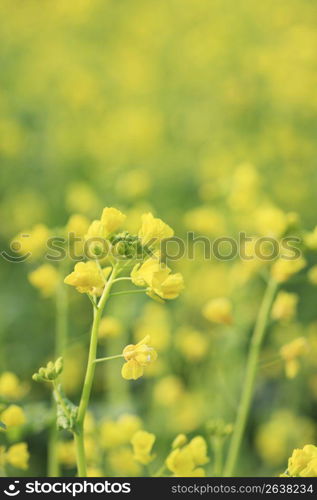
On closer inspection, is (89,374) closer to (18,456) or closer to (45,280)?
(18,456)

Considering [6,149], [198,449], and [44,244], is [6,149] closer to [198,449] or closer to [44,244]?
[44,244]

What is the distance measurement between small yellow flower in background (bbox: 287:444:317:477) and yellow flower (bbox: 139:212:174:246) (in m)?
0.56

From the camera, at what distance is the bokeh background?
9.11ft

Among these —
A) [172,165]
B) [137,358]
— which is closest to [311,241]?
[137,358]

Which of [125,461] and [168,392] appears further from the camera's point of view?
[168,392]

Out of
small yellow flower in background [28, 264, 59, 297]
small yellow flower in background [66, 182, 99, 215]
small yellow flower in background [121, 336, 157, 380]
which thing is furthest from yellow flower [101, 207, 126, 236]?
small yellow flower in background [66, 182, 99, 215]

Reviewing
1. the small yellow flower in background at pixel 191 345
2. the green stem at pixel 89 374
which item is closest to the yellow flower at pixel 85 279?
the green stem at pixel 89 374

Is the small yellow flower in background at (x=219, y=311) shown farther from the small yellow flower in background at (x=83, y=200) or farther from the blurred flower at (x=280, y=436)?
the small yellow flower in background at (x=83, y=200)

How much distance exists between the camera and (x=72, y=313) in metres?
3.45

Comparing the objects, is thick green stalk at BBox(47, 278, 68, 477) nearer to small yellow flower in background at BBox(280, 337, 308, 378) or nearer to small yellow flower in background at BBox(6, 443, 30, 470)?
small yellow flower in background at BBox(6, 443, 30, 470)

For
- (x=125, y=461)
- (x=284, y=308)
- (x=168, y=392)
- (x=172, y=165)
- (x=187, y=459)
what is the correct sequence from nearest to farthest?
(x=187, y=459)
(x=125, y=461)
(x=284, y=308)
(x=168, y=392)
(x=172, y=165)

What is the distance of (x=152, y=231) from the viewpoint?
4.66 ft

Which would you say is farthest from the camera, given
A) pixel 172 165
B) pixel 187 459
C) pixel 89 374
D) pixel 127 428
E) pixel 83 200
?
pixel 172 165

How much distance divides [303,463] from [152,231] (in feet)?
2.01
